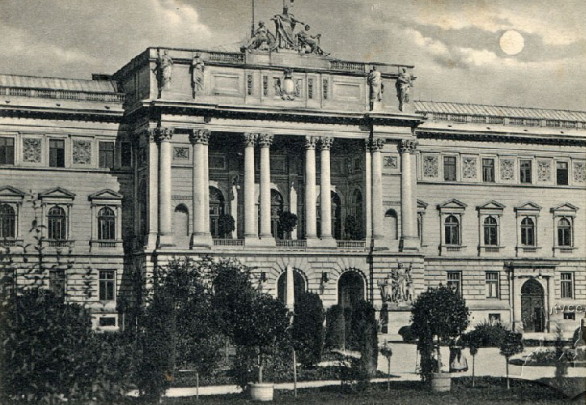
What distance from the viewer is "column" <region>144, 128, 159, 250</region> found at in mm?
61938

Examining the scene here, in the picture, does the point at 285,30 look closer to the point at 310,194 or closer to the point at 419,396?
the point at 310,194

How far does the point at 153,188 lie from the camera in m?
62.2

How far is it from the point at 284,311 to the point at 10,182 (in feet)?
97.2

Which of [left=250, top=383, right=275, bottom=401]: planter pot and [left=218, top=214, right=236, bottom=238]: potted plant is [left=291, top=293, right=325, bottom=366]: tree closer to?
[left=250, top=383, right=275, bottom=401]: planter pot

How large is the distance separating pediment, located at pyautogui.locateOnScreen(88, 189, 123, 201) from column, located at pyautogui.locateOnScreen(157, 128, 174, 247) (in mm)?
4378

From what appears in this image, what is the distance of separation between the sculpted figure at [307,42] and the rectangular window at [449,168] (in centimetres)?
1318

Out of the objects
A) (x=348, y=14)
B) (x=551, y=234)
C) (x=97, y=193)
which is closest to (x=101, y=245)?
(x=97, y=193)

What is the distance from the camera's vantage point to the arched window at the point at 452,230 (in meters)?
72.6

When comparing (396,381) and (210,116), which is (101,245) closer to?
(210,116)

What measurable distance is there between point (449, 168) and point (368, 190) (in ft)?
28.7

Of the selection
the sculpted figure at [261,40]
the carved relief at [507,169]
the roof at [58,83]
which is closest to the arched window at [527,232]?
the carved relief at [507,169]

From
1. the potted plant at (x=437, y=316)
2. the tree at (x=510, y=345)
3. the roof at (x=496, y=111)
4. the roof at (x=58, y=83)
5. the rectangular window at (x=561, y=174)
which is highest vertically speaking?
the roof at (x=58, y=83)

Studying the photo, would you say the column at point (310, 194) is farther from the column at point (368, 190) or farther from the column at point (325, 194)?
the column at point (368, 190)

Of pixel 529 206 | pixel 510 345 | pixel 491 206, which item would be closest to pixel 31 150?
pixel 491 206
